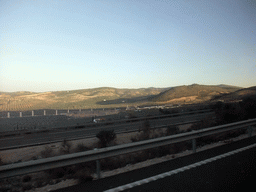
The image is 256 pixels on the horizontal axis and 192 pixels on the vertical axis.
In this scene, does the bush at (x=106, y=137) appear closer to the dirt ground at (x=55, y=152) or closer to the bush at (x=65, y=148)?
the dirt ground at (x=55, y=152)

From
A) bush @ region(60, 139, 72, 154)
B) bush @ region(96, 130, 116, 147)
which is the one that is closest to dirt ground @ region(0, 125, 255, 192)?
bush @ region(60, 139, 72, 154)

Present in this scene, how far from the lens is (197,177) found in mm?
5355

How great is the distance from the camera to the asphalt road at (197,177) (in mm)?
4793

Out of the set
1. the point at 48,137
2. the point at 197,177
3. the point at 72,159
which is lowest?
the point at 48,137

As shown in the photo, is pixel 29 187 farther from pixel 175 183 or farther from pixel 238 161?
pixel 238 161

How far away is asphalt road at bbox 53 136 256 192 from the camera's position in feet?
15.7

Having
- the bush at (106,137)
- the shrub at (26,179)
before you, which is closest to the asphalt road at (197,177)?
the shrub at (26,179)

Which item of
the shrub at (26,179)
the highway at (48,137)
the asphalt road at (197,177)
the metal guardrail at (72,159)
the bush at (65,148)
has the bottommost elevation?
the highway at (48,137)

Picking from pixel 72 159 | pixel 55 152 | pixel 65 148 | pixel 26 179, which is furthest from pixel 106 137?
pixel 72 159

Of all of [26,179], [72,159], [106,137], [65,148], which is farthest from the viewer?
[106,137]

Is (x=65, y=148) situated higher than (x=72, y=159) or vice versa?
(x=72, y=159)

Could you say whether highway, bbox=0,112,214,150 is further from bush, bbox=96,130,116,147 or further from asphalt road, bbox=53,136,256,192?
asphalt road, bbox=53,136,256,192

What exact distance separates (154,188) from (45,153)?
882 centimetres

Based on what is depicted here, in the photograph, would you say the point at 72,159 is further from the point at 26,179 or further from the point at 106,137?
the point at 106,137
